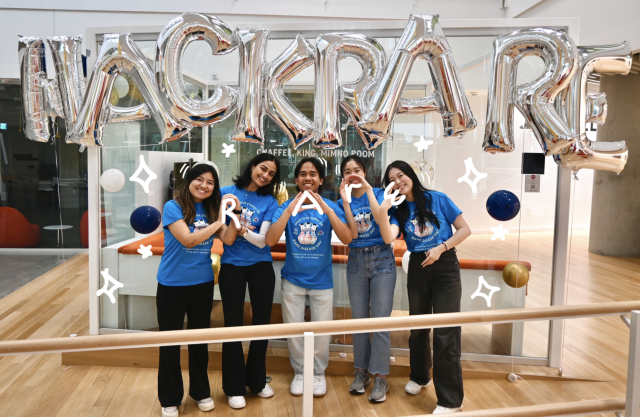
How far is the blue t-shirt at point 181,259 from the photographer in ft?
7.88

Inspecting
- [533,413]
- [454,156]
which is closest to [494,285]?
[454,156]

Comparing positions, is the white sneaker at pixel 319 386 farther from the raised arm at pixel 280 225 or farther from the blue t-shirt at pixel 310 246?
the raised arm at pixel 280 225

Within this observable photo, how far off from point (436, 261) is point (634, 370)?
3.31 ft

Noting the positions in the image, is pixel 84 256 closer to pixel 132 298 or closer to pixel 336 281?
pixel 132 298

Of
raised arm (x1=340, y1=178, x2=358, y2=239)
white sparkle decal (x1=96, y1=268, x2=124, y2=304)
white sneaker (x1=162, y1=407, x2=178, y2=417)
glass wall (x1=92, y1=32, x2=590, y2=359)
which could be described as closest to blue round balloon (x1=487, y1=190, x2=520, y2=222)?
glass wall (x1=92, y1=32, x2=590, y2=359)

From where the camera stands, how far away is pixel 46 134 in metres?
2.14

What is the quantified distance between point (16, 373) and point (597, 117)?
3.67 metres

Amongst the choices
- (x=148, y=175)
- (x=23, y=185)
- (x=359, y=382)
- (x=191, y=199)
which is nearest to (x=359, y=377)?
(x=359, y=382)

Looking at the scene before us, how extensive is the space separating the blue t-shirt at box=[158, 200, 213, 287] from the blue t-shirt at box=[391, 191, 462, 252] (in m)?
1.06

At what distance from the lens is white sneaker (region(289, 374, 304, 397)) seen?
267cm

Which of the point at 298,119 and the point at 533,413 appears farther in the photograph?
the point at 298,119

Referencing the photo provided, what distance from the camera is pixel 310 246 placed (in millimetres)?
2547

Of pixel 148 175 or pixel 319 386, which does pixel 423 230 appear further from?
pixel 148 175

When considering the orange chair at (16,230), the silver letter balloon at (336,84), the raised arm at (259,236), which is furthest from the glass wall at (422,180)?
the orange chair at (16,230)
